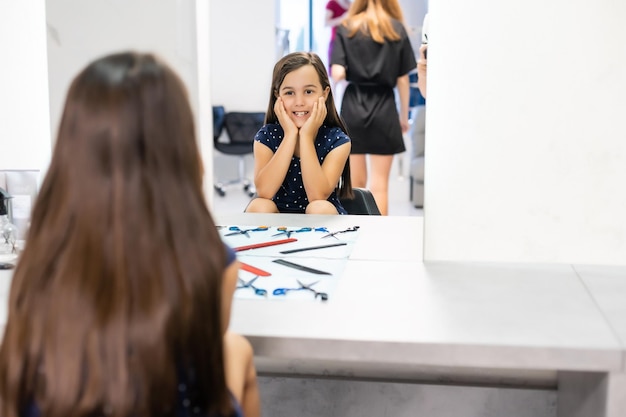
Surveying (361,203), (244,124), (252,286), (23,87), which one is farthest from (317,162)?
(252,286)

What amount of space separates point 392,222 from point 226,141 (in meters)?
0.48

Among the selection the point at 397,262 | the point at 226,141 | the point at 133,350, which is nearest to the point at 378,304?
the point at 397,262

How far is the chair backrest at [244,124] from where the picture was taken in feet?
6.00

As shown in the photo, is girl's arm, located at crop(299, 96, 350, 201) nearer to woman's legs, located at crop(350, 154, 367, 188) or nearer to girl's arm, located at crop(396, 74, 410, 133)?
woman's legs, located at crop(350, 154, 367, 188)

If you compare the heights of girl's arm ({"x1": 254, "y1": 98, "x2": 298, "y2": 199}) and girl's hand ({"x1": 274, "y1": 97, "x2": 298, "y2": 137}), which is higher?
girl's hand ({"x1": 274, "y1": 97, "x2": 298, "y2": 137})

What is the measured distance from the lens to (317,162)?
1819 millimetres

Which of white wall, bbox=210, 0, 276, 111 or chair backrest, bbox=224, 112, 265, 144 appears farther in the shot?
chair backrest, bbox=224, 112, 265, 144

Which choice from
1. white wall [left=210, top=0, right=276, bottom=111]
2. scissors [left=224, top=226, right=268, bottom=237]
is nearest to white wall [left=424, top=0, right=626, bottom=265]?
scissors [left=224, top=226, right=268, bottom=237]

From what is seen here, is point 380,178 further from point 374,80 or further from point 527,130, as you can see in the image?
point 527,130

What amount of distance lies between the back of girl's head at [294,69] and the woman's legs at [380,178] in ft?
0.54

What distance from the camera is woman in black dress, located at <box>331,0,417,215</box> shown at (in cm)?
192

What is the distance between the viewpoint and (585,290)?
1.04m

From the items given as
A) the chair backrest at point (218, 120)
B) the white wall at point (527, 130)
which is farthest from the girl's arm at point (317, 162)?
the white wall at point (527, 130)

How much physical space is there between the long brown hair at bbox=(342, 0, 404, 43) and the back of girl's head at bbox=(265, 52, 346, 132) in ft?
0.54
